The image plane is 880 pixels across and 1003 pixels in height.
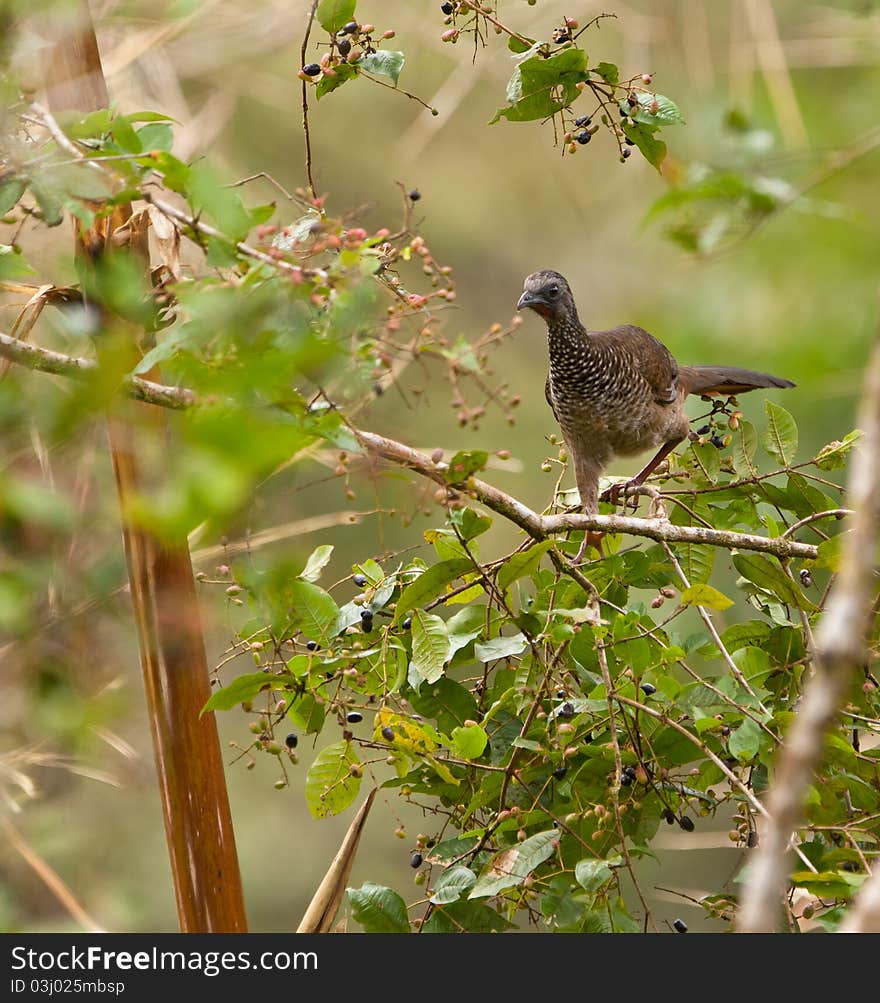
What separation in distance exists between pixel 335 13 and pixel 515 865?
1104mm

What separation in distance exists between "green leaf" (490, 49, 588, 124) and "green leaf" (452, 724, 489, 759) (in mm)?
809

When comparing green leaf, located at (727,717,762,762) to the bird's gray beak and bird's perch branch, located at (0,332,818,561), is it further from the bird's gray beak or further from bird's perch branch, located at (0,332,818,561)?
the bird's gray beak

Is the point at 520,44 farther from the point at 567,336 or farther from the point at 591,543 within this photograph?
the point at 567,336

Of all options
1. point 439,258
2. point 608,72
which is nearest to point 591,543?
point 608,72

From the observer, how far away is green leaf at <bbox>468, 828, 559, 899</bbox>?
1.42 metres

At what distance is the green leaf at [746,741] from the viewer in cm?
142

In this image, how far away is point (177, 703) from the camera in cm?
165

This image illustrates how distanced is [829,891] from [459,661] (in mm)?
601

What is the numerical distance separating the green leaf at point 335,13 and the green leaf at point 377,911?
3.67 ft

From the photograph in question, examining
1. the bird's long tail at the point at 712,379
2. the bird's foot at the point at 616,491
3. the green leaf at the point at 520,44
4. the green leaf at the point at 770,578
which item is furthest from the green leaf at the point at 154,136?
the bird's long tail at the point at 712,379

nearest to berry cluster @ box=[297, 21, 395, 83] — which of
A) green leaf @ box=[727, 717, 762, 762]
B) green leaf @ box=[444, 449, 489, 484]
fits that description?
green leaf @ box=[444, 449, 489, 484]

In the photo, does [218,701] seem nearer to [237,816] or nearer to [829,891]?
[829,891]
